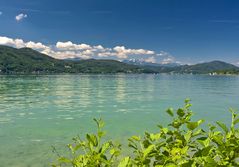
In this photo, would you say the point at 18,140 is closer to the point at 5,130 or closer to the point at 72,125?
the point at 5,130

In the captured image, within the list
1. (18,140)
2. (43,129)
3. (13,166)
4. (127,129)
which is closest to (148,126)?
(127,129)

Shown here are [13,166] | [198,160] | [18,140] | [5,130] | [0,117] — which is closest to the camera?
[198,160]

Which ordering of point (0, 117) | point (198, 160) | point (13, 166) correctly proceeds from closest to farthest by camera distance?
point (198, 160) → point (13, 166) → point (0, 117)

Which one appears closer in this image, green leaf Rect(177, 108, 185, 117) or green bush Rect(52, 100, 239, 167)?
green bush Rect(52, 100, 239, 167)

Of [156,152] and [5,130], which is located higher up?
[156,152]

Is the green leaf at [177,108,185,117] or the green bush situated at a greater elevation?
the green leaf at [177,108,185,117]

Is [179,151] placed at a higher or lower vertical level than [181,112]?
lower

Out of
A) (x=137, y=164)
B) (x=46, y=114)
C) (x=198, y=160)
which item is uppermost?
(x=198, y=160)

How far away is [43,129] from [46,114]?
374 inches

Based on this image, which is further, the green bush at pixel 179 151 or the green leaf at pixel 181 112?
the green leaf at pixel 181 112

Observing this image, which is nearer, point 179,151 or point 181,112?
point 179,151

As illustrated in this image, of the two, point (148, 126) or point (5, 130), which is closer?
point (5, 130)

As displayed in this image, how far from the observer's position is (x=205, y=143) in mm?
2438

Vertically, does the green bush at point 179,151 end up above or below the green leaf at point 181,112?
below
